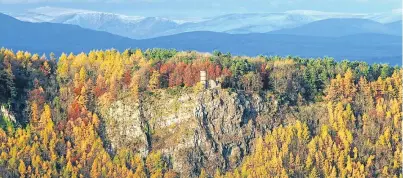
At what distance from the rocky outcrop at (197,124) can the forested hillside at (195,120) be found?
0.37 ft

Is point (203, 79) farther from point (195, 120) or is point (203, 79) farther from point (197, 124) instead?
point (197, 124)

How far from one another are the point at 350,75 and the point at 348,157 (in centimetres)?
1422

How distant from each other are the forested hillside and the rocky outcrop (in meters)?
0.11

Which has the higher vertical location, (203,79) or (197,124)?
(203,79)

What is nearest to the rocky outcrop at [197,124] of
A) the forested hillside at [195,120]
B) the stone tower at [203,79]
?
the forested hillside at [195,120]

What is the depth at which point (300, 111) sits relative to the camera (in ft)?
339

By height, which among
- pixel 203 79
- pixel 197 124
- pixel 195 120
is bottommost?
pixel 197 124

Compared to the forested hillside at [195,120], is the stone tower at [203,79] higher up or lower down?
higher up

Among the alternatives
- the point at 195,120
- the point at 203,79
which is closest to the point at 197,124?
the point at 195,120

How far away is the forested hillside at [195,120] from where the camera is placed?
96312 mm

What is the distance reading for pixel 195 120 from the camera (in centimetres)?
10125

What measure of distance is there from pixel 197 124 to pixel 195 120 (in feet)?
1.81

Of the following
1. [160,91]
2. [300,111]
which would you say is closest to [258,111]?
[300,111]

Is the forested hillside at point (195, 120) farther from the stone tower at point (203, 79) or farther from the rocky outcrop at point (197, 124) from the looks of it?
the stone tower at point (203, 79)
